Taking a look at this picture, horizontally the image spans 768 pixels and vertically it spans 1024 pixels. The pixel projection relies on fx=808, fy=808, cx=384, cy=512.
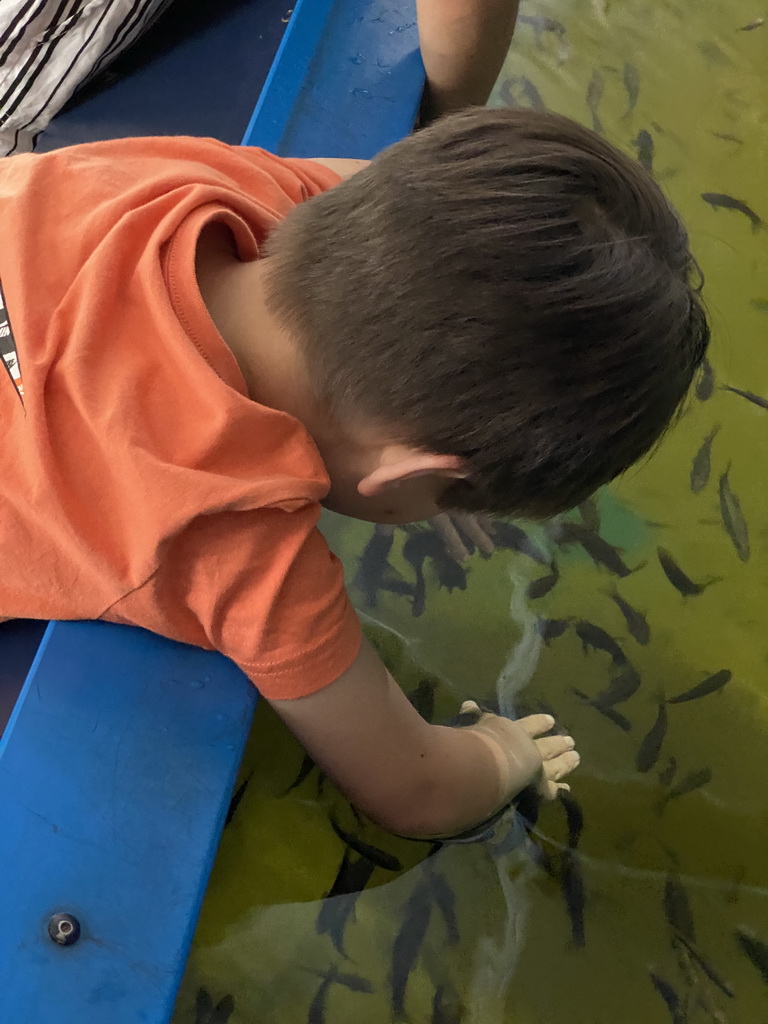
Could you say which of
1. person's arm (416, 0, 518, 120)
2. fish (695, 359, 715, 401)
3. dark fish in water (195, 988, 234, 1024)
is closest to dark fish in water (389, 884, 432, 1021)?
dark fish in water (195, 988, 234, 1024)

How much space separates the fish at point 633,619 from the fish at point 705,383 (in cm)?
44

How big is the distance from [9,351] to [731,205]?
159 centimetres

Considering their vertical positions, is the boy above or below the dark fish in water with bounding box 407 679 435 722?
above

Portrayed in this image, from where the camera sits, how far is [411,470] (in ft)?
2.34

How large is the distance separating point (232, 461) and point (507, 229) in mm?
299

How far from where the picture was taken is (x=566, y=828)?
122 cm

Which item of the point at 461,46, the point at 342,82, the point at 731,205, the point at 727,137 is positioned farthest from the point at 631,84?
the point at 342,82

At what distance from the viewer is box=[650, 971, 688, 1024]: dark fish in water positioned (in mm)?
1119

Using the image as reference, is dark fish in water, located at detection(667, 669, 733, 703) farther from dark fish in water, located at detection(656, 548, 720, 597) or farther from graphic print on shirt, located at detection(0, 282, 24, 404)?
graphic print on shirt, located at detection(0, 282, 24, 404)

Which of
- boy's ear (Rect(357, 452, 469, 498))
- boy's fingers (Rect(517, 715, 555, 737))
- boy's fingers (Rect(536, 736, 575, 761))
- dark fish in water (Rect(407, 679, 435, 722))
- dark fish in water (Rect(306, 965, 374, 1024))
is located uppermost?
boy's ear (Rect(357, 452, 469, 498))

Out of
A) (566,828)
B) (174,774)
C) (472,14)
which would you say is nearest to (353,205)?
(174,774)

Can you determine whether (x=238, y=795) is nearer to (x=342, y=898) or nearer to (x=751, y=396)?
(x=342, y=898)

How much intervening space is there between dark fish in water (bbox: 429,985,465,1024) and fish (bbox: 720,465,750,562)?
87cm

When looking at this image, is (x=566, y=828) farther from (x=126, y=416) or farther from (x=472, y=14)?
(x=472, y=14)
